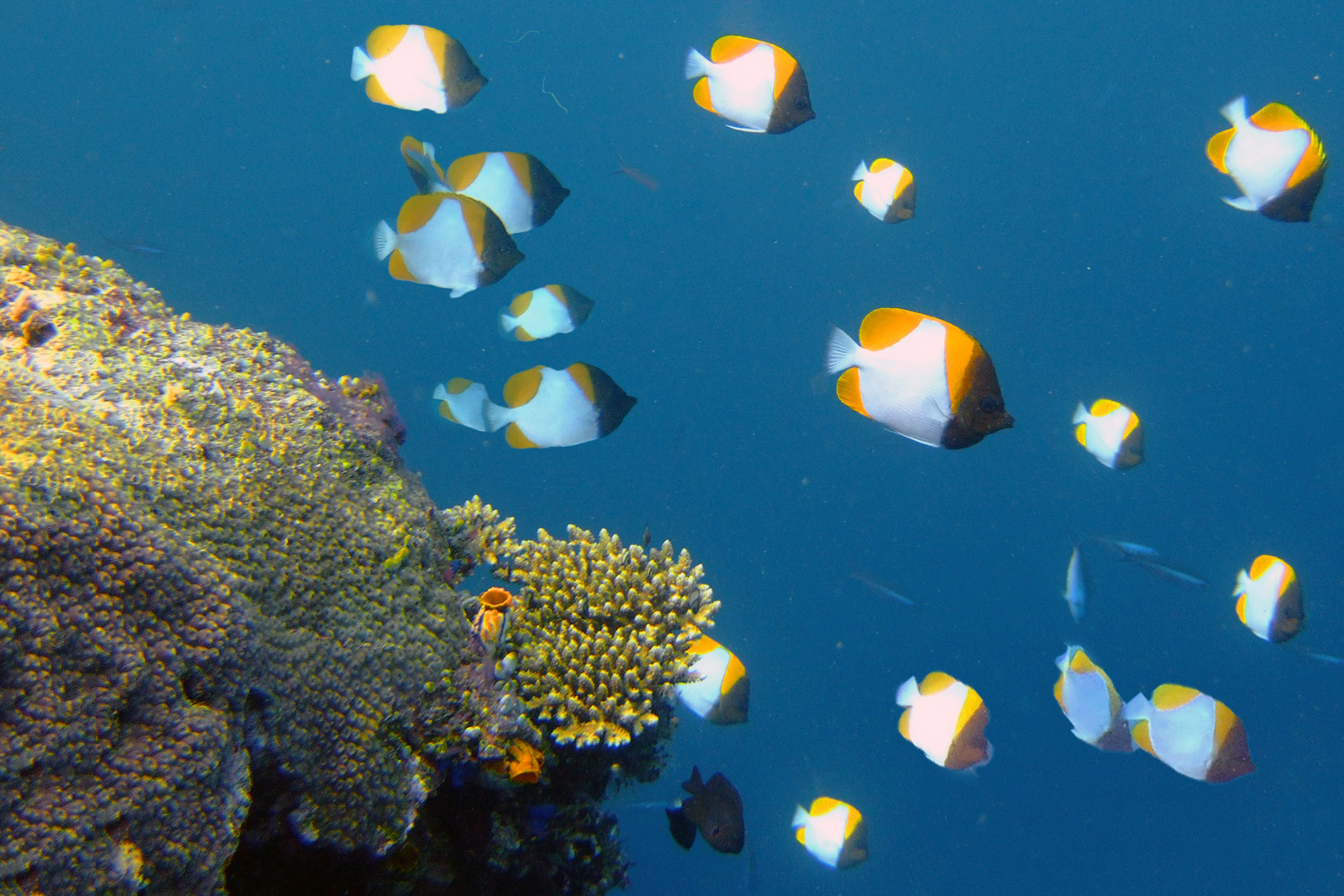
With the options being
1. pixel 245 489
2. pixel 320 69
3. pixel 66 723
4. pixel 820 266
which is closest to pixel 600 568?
pixel 245 489

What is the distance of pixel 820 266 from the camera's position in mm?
31094

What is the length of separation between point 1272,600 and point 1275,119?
305 centimetres

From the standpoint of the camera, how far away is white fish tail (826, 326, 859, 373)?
81.1 inches

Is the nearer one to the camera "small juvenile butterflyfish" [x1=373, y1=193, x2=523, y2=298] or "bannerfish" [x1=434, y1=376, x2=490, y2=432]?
"small juvenile butterflyfish" [x1=373, y1=193, x2=523, y2=298]

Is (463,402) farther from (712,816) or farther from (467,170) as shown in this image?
(712,816)

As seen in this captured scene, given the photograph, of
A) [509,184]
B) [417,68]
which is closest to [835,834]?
[509,184]

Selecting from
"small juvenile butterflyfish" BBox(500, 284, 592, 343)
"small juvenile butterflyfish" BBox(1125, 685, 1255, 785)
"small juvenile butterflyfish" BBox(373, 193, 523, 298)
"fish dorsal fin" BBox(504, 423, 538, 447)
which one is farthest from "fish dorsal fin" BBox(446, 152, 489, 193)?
"small juvenile butterflyfish" BBox(1125, 685, 1255, 785)

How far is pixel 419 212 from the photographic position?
10.00 feet

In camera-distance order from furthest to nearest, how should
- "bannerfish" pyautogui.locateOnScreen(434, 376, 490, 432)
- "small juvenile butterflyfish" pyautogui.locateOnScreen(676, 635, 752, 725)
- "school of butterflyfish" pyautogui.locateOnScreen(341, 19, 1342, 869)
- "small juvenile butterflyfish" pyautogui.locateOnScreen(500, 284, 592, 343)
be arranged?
1. "small juvenile butterflyfish" pyautogui.locateOnScreen(500, 284, 592, 343)
2. "small juvenile butterflyfish" pyautogui.locateOnScreen(676, 635, 752, 725)
3. "bannerfish" pyautogui.locateOnScreen(434, 376, 490, 432)
4. "school of butterflyfish" pyautogui.locateOnScreen(341, 19, 1342, 869)

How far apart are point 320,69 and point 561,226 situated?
13.3 metres

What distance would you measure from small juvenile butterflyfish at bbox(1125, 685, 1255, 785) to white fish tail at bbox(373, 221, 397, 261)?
4507mm

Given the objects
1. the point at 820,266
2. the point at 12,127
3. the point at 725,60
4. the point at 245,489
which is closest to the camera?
the point at 245,489

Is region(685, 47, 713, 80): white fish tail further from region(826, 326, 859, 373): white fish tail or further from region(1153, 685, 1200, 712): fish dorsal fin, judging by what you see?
region(1153, 685, 1200, 712): fish dorsal fin

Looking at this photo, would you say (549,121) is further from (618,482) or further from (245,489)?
(245,489)
